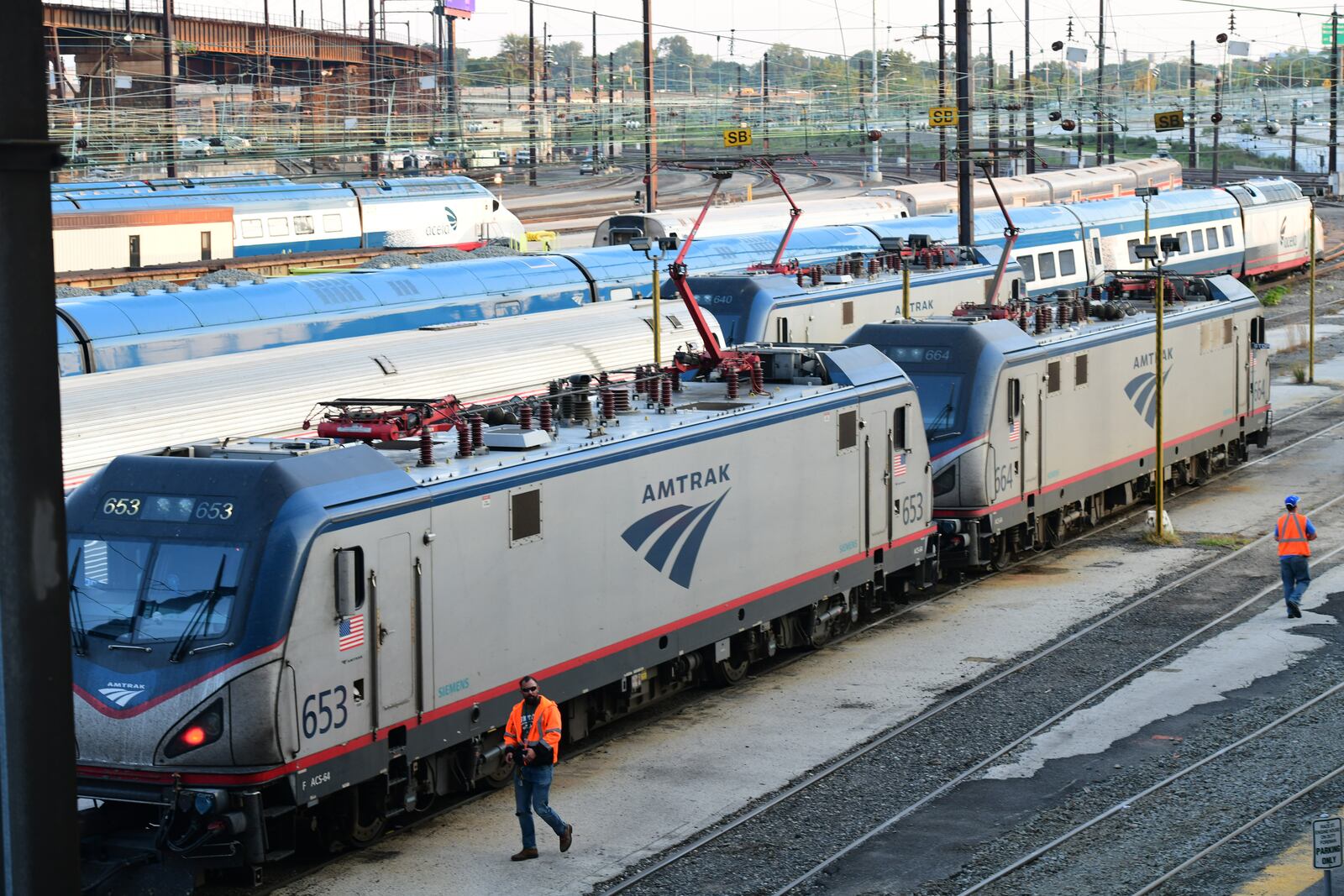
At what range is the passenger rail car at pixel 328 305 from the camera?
25031mm

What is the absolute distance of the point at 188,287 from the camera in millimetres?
28141

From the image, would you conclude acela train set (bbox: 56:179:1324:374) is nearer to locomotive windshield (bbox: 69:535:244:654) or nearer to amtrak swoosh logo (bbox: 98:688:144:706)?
locomotive windshield (bbox: 69:535:244:654)

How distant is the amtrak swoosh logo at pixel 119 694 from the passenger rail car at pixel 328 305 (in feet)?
38.8

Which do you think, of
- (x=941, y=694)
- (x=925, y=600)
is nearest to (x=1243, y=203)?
(x=925, y=600)

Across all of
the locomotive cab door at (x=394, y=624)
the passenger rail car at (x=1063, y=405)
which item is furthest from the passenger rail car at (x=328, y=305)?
the locomotive cab door at (x=394, y=624)

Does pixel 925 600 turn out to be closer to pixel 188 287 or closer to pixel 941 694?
pixel 941 694

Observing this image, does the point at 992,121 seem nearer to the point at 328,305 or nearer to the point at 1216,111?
the point at 1216,111

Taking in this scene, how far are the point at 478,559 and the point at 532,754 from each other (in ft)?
5.99

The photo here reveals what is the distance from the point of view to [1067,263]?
160 feet

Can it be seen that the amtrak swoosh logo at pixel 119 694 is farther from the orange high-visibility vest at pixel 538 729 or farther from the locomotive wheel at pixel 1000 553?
the locomotive wheel at pixel 1000 553

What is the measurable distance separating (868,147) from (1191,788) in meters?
120

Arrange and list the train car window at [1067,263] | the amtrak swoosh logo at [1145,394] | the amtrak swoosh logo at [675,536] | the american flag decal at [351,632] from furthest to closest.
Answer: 1. the train car window at [1067,263]
2. the amtrak swoosh logo at [1145,394]
3. the amtrak swoosh logo at [675,536]
4. the american flag decal at [351,632]

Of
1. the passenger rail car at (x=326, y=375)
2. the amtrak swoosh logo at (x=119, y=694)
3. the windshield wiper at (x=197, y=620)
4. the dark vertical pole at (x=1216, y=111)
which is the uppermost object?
the dark vertical pole at (x=1216, y=111)

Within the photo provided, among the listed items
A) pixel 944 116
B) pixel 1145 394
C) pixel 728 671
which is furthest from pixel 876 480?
pixel 944 116
